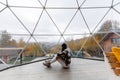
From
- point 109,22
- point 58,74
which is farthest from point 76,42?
point 58,74

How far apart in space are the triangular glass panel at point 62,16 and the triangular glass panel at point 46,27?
0.74 ft

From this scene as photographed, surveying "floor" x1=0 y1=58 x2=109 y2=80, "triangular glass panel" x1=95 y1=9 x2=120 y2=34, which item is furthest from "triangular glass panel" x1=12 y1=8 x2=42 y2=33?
"floor" x1=0 y1=58 x2=109 y2=80

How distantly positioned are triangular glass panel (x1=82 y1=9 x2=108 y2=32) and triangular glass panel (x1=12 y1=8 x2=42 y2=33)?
2.39 metres

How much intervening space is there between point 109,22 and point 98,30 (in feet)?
2.23

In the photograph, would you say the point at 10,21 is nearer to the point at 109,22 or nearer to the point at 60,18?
the point at 60,18

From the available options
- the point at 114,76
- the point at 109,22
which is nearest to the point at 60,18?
the point at 109,22

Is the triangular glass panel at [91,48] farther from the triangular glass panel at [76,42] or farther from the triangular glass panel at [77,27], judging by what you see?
the triangular glass panel at [77,27]

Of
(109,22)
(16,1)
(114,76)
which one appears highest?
(16,1)

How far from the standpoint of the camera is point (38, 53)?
35.0ft

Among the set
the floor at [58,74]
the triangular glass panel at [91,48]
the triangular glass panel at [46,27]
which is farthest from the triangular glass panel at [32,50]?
the floor at [58,74]

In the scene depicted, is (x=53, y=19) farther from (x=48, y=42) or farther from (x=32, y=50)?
(x=32, y=50)

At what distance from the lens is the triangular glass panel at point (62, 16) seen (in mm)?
10949

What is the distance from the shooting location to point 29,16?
34.9 ft

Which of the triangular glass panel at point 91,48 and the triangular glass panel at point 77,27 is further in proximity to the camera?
the triangular glass panel at point 77,27
